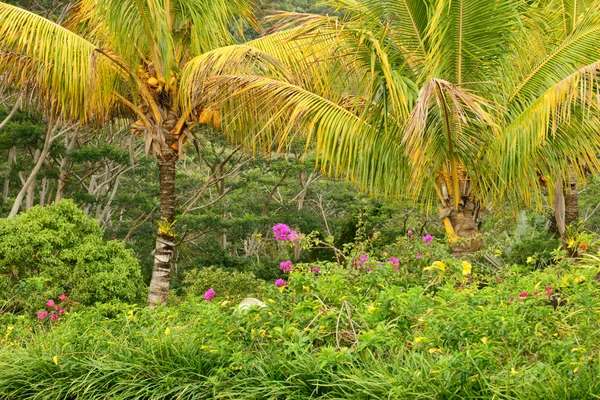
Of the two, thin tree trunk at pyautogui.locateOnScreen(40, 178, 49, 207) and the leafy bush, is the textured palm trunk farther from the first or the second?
thin tree trunk at pyautogui.locateOnScreen(40, 178, 49, 207)

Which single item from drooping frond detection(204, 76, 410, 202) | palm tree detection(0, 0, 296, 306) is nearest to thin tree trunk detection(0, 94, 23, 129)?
palm tree detection(0, 0, 296, 306)

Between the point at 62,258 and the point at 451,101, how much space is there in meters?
6.27

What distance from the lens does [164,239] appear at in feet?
33.0

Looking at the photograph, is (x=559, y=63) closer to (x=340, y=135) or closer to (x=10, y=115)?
(x=340, y=135)

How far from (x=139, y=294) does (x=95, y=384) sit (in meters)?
6.67

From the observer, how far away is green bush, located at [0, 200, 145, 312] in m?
10.3

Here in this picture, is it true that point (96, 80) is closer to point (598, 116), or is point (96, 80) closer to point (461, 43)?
point (461, 43)

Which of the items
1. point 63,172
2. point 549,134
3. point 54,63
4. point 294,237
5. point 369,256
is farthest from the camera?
point 63,172

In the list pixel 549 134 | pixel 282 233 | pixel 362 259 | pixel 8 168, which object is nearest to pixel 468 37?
pixel 549 134

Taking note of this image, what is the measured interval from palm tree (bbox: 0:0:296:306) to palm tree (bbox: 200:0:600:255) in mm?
1340

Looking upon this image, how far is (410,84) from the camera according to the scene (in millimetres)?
7613

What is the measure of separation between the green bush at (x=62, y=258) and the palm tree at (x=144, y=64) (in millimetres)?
794

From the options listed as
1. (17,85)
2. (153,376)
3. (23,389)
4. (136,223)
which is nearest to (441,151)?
(153,376)

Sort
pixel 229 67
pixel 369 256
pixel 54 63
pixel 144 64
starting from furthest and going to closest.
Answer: pixel 144 64 → pixel 54 63 → pixel 229 67 → pixel 369 256
